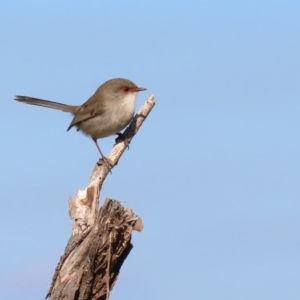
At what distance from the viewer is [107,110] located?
11516 mm

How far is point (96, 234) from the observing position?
7.05 metres

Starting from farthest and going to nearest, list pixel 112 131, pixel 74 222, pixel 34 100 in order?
pixel 34 100 → pixel 112 131 → pixel 74 222

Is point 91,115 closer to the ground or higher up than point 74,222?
higher up

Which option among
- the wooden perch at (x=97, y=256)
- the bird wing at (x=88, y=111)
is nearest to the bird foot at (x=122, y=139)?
the bird wing at (x=88, y=111)

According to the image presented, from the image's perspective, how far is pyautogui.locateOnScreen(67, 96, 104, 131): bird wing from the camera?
1181cm

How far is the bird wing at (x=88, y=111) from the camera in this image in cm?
1181

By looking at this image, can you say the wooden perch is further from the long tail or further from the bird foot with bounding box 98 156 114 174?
the long tail

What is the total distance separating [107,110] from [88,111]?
2.01 ft

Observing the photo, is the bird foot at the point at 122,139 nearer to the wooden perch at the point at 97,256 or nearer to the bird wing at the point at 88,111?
the bird wing at the point at 88,111

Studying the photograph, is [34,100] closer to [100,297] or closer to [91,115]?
[91,115]

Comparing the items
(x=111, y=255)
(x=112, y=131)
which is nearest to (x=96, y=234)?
(x=111, y=255)

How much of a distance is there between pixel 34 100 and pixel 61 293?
651 centimetres

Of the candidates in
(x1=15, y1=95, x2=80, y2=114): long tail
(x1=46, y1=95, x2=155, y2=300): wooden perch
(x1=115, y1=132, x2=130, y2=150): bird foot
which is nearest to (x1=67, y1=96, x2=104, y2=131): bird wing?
(x1=15, y1=95, x2=80, y2=114): long tail

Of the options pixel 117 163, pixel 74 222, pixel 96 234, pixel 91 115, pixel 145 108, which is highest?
pixel 91 115
